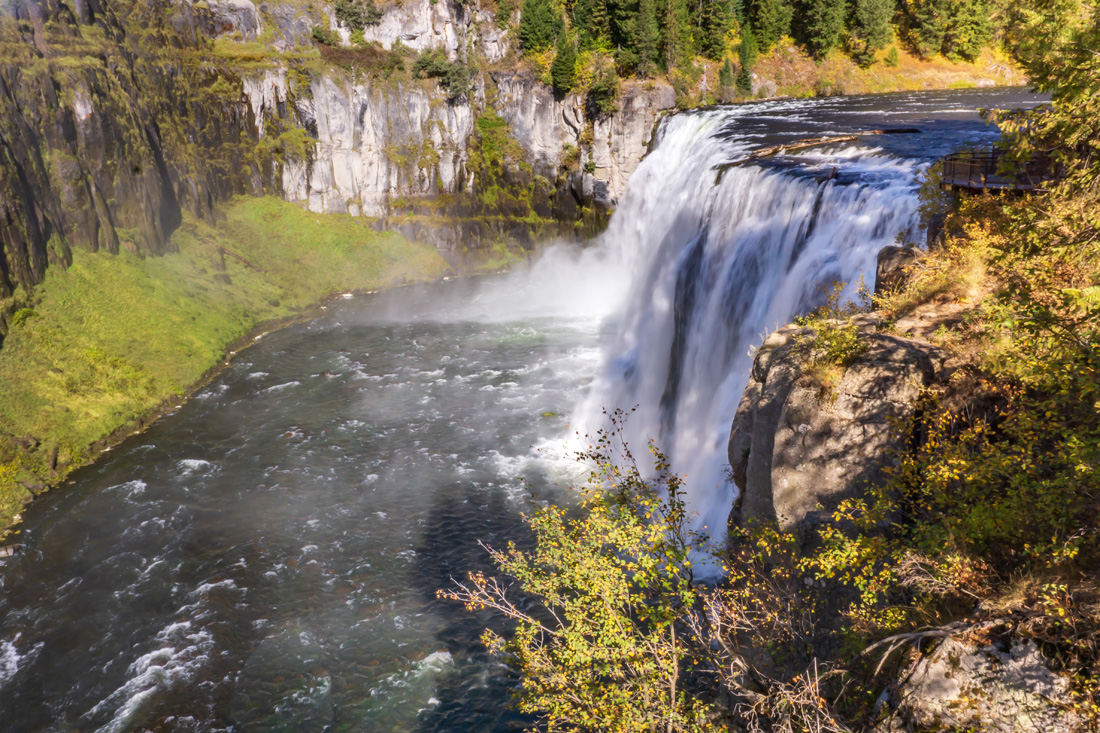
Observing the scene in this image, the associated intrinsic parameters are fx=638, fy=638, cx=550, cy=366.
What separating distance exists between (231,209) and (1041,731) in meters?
58.1

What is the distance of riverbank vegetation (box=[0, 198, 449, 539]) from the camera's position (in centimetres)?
2992

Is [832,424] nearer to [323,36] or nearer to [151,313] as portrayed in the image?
[151,313]

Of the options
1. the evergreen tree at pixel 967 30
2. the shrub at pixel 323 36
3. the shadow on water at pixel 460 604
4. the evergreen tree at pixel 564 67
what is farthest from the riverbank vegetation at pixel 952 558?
the evergreen tree at pixel 967 30

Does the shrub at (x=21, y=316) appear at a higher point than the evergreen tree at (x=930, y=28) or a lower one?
lower

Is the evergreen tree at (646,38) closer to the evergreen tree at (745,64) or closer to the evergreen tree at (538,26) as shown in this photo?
the evergreen tree at (538,26)

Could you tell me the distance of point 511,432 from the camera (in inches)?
1240

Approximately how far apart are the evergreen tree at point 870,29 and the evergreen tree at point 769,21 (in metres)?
7.23

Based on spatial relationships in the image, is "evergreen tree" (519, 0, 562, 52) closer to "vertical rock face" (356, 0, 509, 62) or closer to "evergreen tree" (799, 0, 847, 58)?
"vertical rock face" (356, 0, 509, 62)

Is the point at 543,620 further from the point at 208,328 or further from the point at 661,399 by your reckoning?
the point at 208,328

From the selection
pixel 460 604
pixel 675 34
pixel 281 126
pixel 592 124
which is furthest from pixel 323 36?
pixel 460 604

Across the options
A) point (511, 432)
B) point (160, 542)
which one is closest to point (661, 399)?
point (511, 432)

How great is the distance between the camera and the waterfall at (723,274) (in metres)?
20.4

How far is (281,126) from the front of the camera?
53.2m

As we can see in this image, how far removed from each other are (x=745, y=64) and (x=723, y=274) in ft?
156
